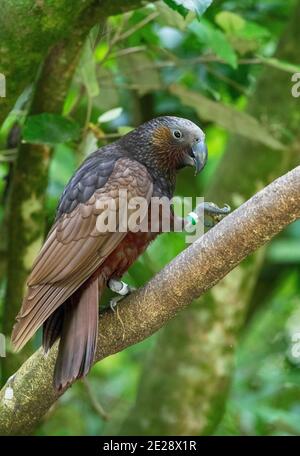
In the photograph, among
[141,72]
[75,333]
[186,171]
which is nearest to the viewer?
[75,333]

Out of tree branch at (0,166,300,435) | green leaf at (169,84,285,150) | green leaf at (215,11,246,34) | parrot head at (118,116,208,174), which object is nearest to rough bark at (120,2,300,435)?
A: green leaf at (169,84,285,150)

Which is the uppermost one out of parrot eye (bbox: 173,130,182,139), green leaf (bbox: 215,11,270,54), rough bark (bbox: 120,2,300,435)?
green leaf (bbox: 215,11,270,54)

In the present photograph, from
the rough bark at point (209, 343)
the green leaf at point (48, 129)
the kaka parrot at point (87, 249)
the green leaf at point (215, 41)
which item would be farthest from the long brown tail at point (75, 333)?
the rough bark at point (209, 343)

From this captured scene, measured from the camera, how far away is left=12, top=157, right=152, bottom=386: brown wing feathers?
2.69 m

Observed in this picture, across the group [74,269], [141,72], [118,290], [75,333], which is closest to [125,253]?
[118,290]

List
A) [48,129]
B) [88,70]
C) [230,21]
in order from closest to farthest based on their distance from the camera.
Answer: [48,129]
[88,70]
[230,21]

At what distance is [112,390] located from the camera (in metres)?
6.20

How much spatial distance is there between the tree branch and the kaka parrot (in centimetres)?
9

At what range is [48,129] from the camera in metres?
3.16

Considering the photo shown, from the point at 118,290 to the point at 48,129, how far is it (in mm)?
653

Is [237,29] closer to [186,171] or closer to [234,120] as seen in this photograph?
[234,120]

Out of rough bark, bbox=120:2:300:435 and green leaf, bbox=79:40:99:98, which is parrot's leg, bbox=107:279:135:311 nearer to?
green leaf, bbox=79:40:99:98

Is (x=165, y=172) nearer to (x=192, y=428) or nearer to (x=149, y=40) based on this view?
(x=149, y=40)

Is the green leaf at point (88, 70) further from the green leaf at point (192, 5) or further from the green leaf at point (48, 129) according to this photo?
the green leaf at point (192, 5)
